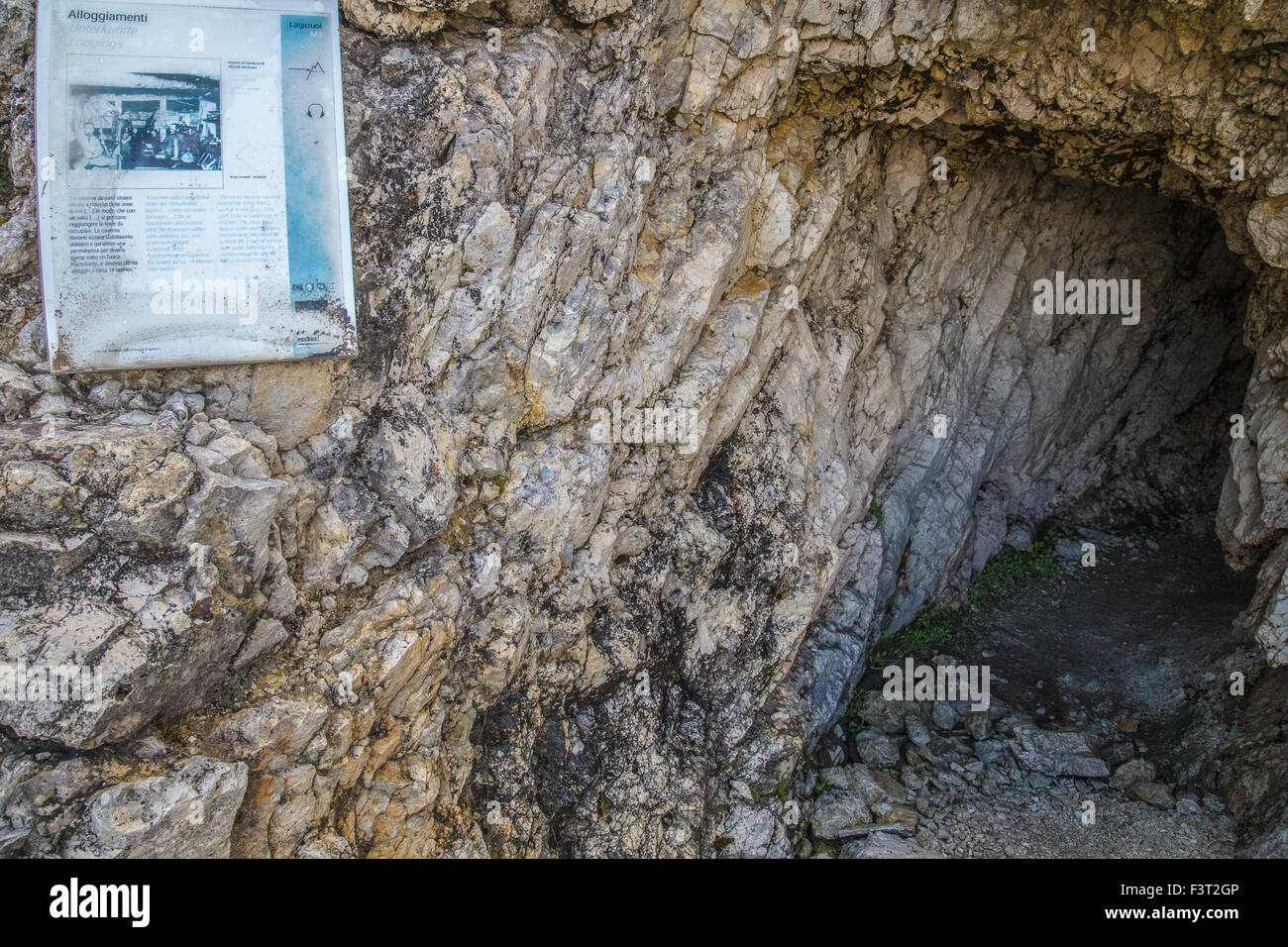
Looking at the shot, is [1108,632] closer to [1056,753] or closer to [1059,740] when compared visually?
[1059,740]

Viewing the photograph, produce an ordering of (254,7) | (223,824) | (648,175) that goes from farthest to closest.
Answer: (648,175) < (254,7) < (223,824)

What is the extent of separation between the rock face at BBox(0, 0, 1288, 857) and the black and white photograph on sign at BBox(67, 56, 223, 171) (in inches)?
17.3

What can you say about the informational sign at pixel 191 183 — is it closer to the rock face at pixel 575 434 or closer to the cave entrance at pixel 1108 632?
the rock face at pixel 575 434

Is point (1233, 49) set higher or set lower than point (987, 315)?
higher

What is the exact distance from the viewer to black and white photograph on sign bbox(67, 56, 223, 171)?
4441 millimetres

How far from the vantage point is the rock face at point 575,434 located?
4.30 meters

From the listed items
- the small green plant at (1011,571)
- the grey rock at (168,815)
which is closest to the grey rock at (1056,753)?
the small green plant at (1011,571)

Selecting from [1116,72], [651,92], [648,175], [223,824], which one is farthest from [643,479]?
[1116,72]

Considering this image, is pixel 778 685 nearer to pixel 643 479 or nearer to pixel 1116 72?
pixel 643 479

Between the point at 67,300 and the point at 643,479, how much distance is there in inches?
151

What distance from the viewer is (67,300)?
4.39 m

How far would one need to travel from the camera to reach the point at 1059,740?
8.40 m

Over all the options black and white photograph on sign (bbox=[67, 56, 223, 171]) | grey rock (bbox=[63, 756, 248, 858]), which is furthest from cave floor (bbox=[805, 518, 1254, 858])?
black and white photograph on sign (bbox=[67, 56, 223, 171])

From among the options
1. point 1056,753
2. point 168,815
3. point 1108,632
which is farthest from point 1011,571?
point 168,815
